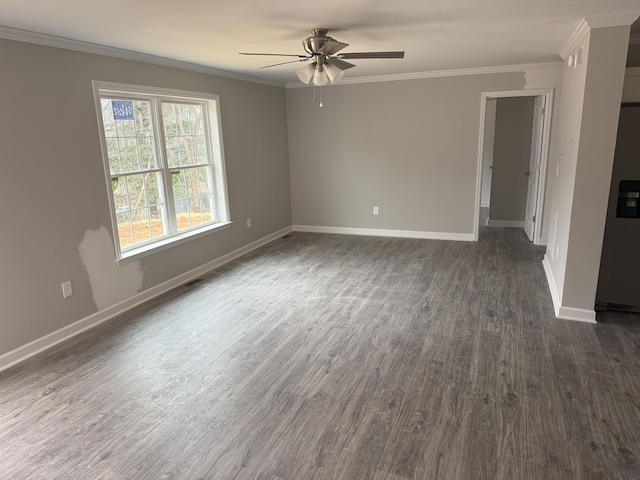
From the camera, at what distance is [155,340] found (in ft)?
11.2

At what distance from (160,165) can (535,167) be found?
4984 mm

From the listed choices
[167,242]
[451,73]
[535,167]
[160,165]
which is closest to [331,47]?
[160,165]

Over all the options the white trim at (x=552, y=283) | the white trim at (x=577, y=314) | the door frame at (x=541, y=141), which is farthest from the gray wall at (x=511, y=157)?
the white trim at (x=577, y=314)

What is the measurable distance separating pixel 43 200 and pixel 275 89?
13.3 ft

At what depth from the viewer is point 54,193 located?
10.9ft

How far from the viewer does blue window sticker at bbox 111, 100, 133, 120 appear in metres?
3.94

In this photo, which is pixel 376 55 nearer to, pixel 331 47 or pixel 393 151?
pixel 331 47

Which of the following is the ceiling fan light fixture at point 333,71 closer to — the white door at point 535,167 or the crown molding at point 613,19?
the crown molding at point 613,19

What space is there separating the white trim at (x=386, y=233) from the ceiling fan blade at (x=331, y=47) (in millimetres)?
3771

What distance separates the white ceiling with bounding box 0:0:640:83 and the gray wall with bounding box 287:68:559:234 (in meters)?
1.61

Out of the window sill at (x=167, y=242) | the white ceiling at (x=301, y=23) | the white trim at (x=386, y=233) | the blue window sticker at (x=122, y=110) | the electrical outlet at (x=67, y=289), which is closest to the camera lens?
the white ceiling at (x=301, y=23)

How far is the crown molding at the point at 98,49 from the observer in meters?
2.97

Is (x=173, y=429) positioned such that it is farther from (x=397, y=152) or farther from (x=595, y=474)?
(x=397, y=152)

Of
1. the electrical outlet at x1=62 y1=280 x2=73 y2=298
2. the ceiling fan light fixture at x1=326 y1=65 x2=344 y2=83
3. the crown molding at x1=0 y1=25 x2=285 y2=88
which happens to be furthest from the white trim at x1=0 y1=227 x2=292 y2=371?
the ceiling fan light fixture at x1=326 y1=65 x2=344 y2=83
